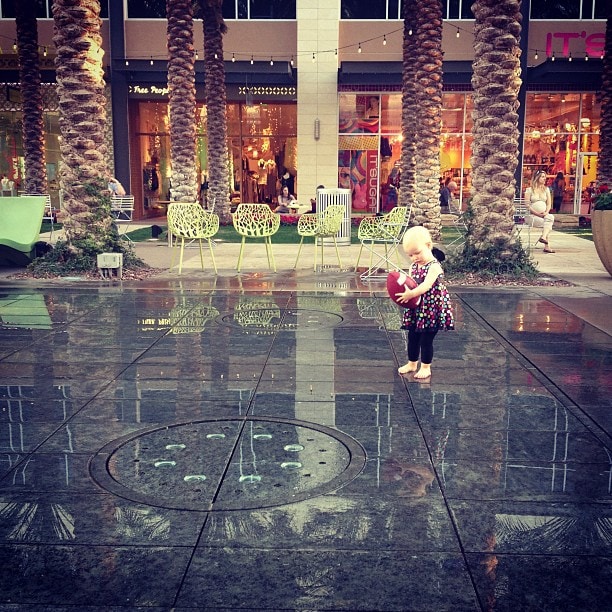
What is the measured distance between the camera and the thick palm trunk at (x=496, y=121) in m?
11.1

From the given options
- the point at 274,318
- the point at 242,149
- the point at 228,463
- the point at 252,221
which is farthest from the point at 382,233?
the point at 242,149

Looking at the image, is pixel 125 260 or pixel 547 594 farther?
pixel 125 260

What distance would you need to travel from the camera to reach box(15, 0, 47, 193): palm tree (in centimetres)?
2117

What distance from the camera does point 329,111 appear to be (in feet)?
86.4

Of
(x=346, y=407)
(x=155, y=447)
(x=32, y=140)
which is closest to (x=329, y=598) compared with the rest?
(x=155, y=447)

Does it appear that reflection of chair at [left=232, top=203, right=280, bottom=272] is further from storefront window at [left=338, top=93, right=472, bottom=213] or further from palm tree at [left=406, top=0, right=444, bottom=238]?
storefront window at [left=338, top=93, right=472, bottom=213]

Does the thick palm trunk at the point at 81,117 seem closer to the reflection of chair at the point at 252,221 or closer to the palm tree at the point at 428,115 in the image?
the reflection of chair at the point at 252,221

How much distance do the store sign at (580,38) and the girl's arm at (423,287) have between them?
23061 mm

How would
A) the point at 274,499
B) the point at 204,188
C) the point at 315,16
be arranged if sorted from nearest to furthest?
the point at 274,499 → the point at 315,16 → the point at 204,188

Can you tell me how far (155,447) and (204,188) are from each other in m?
24.0

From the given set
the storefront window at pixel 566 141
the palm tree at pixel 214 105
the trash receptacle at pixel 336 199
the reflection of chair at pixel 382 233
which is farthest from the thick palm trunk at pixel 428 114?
the storefront window at pixel 566 141

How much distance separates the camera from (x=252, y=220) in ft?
39.5

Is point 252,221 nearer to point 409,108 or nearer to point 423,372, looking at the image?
point 423,372

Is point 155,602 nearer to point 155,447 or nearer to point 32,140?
point 155,447
